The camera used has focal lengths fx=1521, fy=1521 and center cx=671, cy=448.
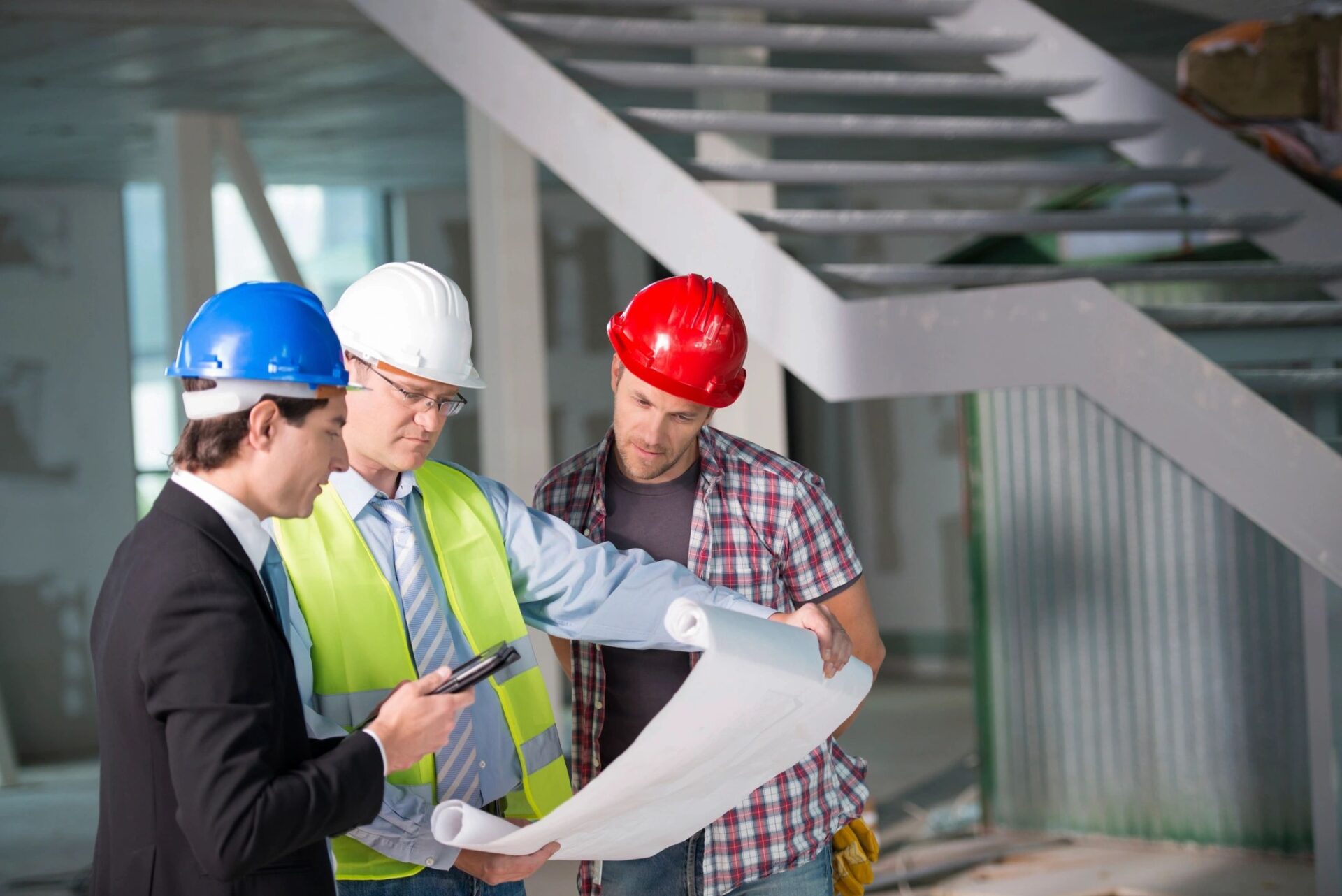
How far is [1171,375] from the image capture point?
11.1 ft

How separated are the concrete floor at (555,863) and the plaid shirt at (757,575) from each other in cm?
362

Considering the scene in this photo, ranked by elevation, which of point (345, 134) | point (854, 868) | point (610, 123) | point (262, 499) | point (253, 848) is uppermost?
point (345, 134)

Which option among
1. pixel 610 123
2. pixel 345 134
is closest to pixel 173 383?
pixel 345 134

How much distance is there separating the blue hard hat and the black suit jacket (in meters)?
0.16

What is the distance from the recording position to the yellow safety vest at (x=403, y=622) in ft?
6.84

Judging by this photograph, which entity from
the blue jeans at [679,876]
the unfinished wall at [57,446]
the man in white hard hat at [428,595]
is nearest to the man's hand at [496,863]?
the man in white hard hat at [428,595]

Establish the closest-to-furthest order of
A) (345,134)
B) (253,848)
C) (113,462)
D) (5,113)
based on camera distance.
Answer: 1. (253,848)
2. (5,113)
3. (345,134)
4. (113,462)

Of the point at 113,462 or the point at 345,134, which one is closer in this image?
the point at 345,134

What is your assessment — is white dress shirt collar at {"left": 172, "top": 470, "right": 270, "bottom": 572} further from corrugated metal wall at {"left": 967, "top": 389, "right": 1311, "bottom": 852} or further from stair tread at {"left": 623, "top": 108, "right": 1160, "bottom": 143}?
corrugated metal wall at {"left": 967, "top": 389, "right": 1311, "bottom": 852}

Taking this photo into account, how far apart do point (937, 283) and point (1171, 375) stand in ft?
3.32

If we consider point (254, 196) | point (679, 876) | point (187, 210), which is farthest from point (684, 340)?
point (187, 210)

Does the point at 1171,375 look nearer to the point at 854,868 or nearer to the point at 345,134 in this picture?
the point at 854,868

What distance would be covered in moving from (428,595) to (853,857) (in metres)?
1.02

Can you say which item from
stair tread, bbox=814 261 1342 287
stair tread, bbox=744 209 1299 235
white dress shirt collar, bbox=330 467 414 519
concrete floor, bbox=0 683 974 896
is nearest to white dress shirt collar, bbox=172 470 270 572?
white dress shirt collar, bbox=330 467 414 519
